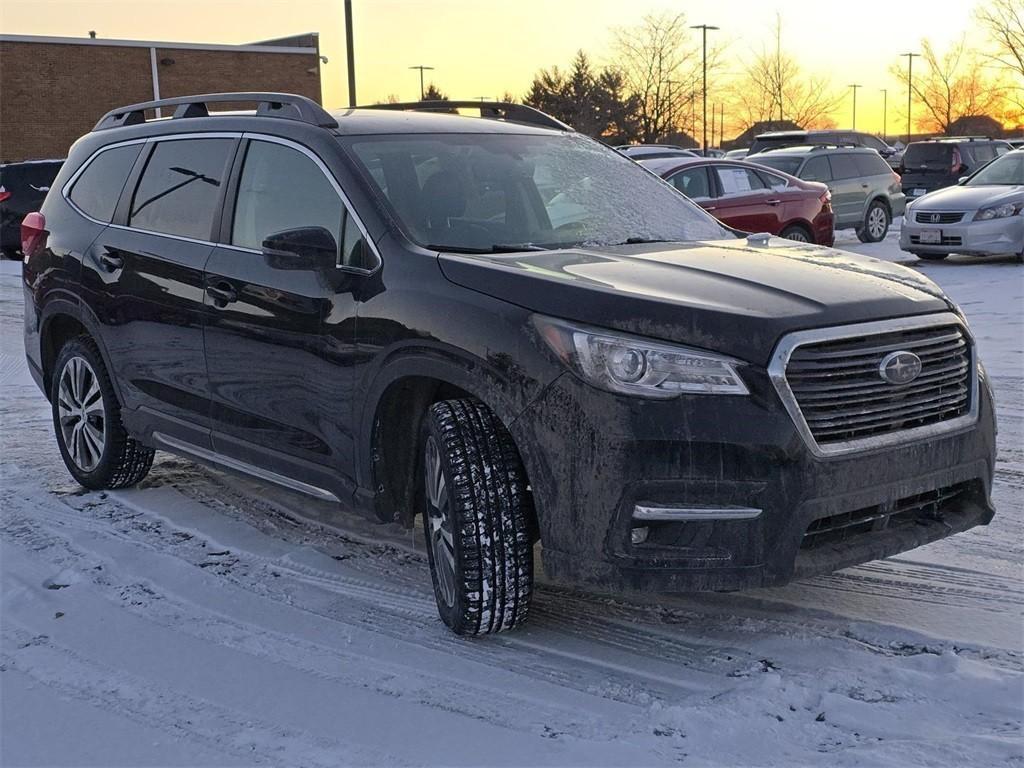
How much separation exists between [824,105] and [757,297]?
76870mm

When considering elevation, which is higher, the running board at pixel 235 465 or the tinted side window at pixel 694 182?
the tinted side window at pixel 694 182

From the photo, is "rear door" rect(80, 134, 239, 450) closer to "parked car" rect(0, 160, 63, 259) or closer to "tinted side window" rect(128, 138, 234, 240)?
"tinted side window" rect(128, 138, 234, 240)

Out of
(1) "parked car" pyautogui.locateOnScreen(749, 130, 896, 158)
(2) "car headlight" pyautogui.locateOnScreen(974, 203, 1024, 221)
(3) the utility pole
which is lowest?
(2) "car headlight" pyautogui.locateOnScreen(974, 203, 1024, 221)

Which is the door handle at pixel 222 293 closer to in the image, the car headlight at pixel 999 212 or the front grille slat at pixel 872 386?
the front grille slat at pixel 872 386

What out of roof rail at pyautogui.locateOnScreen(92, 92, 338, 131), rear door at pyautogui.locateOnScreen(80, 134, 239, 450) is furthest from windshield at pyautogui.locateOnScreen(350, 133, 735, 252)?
rear door at pyautogui.locateOnScreen(80, 134, 239, 450)

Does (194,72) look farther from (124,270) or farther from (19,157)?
(124,270)

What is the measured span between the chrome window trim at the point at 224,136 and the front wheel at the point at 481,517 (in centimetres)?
72

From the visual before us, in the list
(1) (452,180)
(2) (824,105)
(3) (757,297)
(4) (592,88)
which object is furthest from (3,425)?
(2) (824,105)

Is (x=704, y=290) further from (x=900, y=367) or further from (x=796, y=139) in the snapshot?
(x=796, y=139)

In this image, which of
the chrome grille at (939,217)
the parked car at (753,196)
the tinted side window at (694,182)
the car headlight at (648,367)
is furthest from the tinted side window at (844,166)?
the car headlight at (648,367)

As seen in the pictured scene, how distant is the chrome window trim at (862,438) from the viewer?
3.38m

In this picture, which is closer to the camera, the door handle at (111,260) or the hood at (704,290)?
the hood at (704,290)

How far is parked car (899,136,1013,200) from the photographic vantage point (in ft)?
85.9

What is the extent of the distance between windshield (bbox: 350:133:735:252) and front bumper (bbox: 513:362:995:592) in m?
1.08
